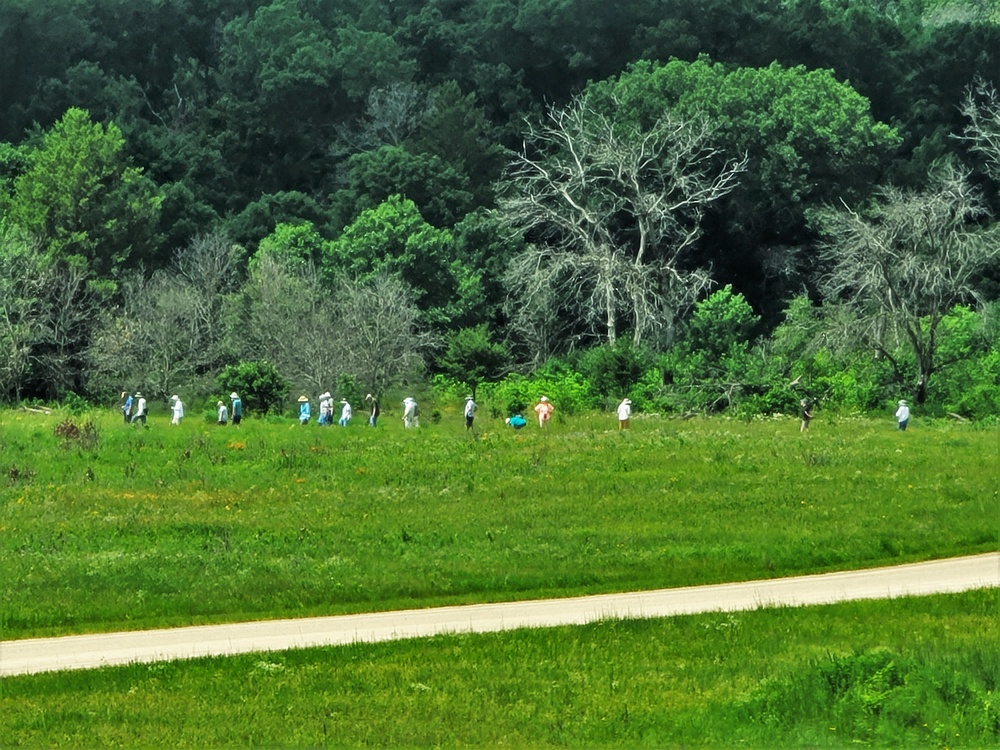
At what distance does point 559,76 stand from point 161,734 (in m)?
88.3

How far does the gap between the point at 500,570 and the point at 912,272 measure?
3624cm

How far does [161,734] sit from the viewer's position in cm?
1364

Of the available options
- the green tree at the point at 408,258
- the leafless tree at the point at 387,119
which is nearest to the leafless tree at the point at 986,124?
the green tree at the point at 408,258

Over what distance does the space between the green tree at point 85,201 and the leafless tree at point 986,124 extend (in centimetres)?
4060

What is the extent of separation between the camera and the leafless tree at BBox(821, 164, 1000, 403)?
54.5 metres

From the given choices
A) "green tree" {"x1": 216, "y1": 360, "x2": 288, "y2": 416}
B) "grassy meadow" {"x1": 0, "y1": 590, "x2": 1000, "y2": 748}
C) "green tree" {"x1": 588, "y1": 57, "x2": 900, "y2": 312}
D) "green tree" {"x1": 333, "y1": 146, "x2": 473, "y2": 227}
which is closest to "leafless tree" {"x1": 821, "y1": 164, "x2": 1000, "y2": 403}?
"green tree" {"x1": 588, "y1": 57, "x2": 900, "y2": 312}

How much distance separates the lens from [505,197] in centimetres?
8456

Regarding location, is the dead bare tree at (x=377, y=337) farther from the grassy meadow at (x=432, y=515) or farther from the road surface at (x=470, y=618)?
the road surface at (x=470, y=618)

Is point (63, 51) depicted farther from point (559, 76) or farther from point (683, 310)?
point (683, 310)

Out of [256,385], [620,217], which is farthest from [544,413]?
[620,217]

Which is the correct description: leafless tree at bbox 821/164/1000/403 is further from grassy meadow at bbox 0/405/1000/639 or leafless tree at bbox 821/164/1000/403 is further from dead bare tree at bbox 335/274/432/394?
dead bare tree at bbox 335/274/432/394

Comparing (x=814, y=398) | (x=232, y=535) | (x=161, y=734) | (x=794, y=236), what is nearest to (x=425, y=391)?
(x=814, y=398)

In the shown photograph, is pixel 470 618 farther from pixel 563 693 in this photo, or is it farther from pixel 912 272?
pixel 912 272

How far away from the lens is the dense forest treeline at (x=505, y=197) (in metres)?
58.8
